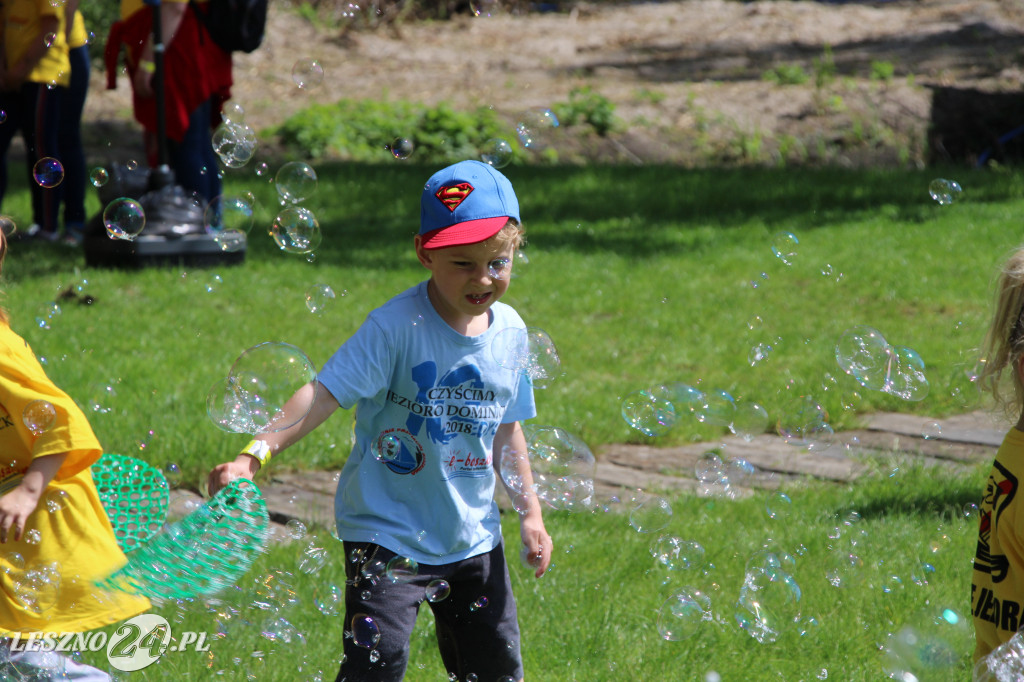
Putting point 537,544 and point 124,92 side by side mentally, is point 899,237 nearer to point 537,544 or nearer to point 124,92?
point 537,544

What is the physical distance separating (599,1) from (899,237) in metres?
13.1

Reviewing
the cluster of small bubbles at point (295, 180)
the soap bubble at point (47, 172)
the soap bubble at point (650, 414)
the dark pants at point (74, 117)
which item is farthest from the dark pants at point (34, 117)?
the soap bubble at point (650, 414)

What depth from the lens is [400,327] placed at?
2.58 meters

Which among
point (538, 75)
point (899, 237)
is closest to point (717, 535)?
point (899, 237)

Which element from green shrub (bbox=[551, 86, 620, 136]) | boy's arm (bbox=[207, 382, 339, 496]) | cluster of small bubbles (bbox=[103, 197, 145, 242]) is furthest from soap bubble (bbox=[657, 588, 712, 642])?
green shrub (bbox=[551, 86, 620, 136])

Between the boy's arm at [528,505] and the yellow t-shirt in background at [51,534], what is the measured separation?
3.12 feet

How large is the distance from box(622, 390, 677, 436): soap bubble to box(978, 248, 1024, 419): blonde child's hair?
1425mm

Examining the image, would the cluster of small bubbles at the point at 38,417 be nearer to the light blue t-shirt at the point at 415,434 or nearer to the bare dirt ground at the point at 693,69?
the light blue t-shirt at the point at 415,434

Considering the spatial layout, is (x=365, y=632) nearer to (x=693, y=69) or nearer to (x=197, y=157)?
(x=197, y=157)

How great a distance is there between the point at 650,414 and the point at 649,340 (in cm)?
228

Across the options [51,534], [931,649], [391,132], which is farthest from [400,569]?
[391,132]

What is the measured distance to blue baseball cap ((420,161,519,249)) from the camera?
252 centimetres

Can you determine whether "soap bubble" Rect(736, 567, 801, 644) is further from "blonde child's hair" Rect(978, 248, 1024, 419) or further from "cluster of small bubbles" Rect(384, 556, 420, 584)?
"cluster of small bubbles" Rect(384, 556, 420, 584)

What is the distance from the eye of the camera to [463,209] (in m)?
2.54
